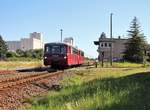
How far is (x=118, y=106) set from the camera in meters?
12.1

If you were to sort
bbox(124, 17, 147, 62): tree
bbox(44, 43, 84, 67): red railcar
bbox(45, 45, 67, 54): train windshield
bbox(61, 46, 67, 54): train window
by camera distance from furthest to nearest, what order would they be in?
bbox(124, 17, 147, 62): tree, bbox(45, 45, 67, 54): train windshield, bbox(61, 46, 67, 54): train window, bbox(44, 43, 84, 67): red railcar

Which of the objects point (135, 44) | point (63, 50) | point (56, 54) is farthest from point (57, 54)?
point (135, 44)

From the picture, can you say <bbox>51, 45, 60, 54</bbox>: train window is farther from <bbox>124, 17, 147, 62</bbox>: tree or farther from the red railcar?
<bbox>124, 17, 147, 62</bbox>: tree

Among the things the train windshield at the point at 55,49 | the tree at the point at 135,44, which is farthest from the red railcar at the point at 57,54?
the tree at the point at 135,44

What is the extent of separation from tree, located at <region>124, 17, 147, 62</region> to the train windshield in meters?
61.2

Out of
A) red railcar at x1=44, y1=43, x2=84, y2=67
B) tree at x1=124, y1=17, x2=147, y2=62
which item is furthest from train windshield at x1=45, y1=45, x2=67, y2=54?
tree at x1=124, y1=17, x2=147, y2=62

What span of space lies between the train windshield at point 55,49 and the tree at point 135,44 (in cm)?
6119

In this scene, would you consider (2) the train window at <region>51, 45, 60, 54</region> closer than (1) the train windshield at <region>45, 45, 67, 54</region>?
No

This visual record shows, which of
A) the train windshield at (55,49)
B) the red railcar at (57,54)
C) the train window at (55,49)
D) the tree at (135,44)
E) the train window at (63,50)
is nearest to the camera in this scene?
the red railcar at (57,54)

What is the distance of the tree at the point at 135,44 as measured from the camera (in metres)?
110

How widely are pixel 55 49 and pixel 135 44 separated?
7780 cm

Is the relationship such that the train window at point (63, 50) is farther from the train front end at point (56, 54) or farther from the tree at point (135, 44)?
the tree at point (135, 44)

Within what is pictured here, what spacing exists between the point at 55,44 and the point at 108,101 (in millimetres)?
30208

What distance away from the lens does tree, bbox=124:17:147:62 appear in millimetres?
109781
